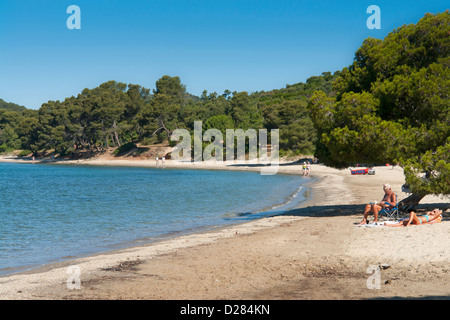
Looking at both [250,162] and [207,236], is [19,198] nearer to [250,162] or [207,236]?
[207,236]

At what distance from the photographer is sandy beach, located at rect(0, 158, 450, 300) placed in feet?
25.7

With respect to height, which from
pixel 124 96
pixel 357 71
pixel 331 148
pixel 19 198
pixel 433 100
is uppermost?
pixel 124 96

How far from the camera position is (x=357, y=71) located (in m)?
17.2

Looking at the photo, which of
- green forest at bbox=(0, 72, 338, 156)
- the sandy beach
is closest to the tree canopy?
the sandy beach

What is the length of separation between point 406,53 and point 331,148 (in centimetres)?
440
